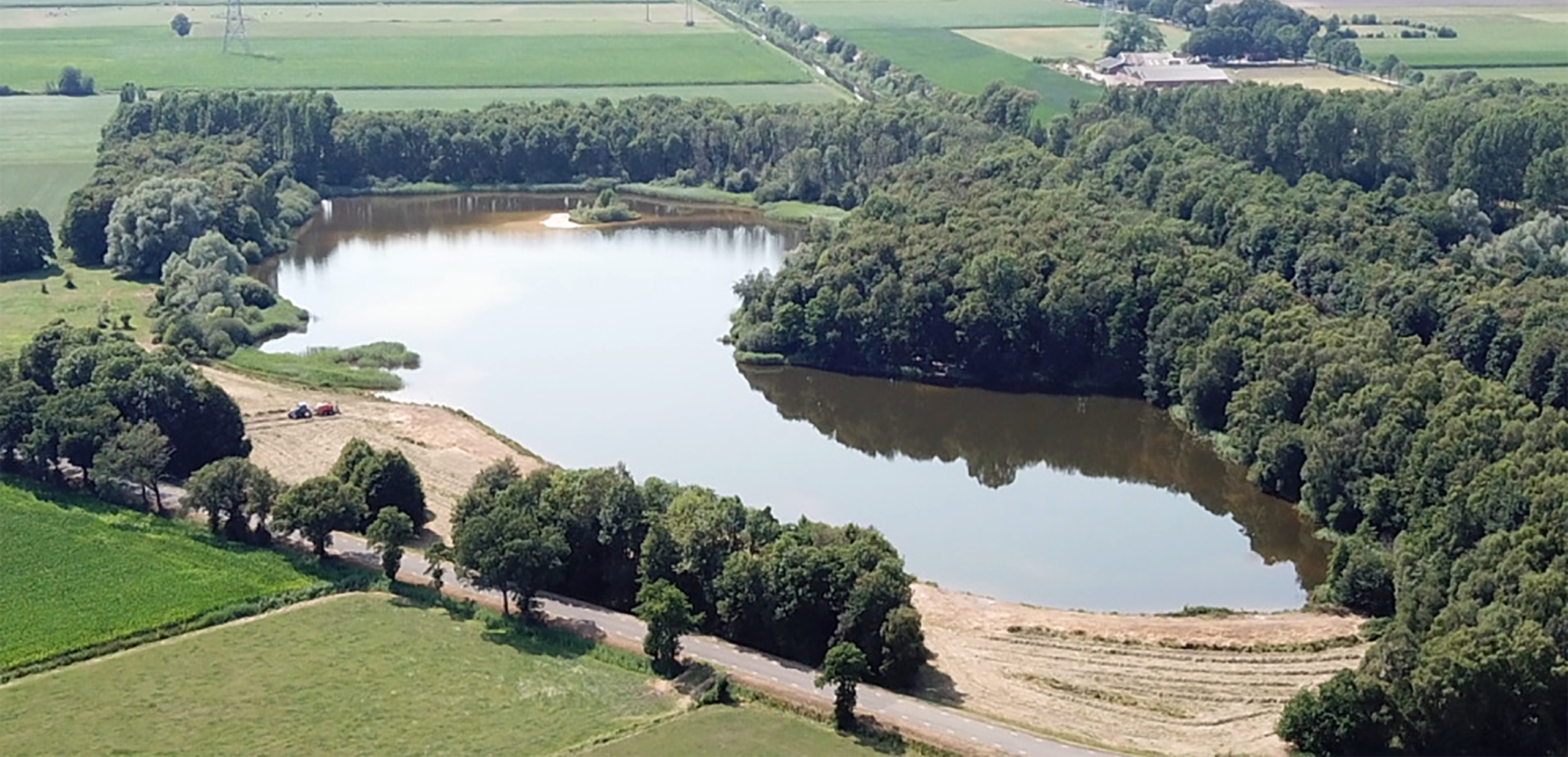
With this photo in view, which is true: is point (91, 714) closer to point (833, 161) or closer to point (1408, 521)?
point (1408, 521)

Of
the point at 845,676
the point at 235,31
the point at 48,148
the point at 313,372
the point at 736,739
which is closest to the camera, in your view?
the point at 736,739

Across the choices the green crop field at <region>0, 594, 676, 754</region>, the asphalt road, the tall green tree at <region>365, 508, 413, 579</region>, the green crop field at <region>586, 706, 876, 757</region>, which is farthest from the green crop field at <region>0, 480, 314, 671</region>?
the green crop field at <region>586, 706, 876, 757</region>

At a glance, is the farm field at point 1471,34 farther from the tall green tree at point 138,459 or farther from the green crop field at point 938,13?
the tall green tree at point 138,459

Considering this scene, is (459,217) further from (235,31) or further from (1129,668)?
(1129,668)

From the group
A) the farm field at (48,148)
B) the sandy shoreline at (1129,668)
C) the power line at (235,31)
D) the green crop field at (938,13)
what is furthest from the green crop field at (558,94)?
the sandy shoreline at (1129,668)

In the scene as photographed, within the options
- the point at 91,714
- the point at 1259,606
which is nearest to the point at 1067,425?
the point at 1259,606

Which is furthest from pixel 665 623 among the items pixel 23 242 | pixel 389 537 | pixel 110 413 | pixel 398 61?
pixel 398 61
